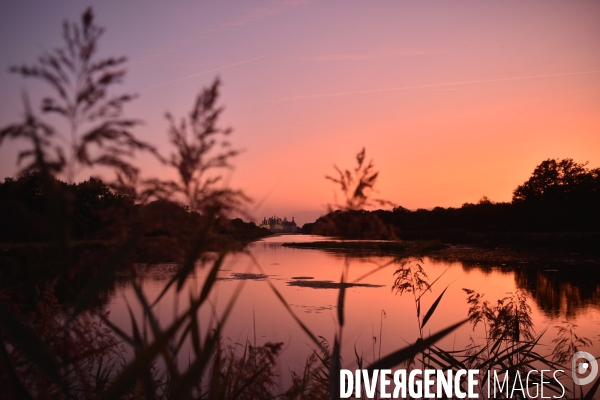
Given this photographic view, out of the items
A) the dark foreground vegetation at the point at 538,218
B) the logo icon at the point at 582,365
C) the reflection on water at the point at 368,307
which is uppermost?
the dark foreground vegetation at the point at 538,218

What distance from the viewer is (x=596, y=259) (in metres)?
25.2

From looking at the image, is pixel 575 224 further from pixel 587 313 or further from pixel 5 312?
pixel 5 312

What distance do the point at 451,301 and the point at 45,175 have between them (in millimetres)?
15331

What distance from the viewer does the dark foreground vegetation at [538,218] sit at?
132 feet

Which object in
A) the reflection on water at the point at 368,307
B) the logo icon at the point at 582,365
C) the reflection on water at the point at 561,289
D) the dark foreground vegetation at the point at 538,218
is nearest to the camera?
the logo icon at the point at 582,365

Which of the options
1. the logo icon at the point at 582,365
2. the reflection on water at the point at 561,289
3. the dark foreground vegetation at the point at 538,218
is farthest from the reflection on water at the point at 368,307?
the dark foreground vegetation at the point at 538,218

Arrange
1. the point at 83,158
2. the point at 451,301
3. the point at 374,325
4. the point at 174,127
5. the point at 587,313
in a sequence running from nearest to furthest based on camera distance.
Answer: the point at 83,158
the point at 174,127
the point at 374,325
the point at 587,313
the point at 451,301

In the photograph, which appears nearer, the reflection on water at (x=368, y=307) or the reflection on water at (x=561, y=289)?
the reflection on water at (x=368, y=307)

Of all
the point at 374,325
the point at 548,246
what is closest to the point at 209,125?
the point at 374,325

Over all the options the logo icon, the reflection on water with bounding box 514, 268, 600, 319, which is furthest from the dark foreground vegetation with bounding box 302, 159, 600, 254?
the logo icon

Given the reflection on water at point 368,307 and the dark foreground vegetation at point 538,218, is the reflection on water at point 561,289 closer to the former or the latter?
the reflection on water at point 368,307

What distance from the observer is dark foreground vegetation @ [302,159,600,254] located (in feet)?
132

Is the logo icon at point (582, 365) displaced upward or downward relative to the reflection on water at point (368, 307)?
upward

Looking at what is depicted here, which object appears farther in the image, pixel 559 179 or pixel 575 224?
pixel 559 179
